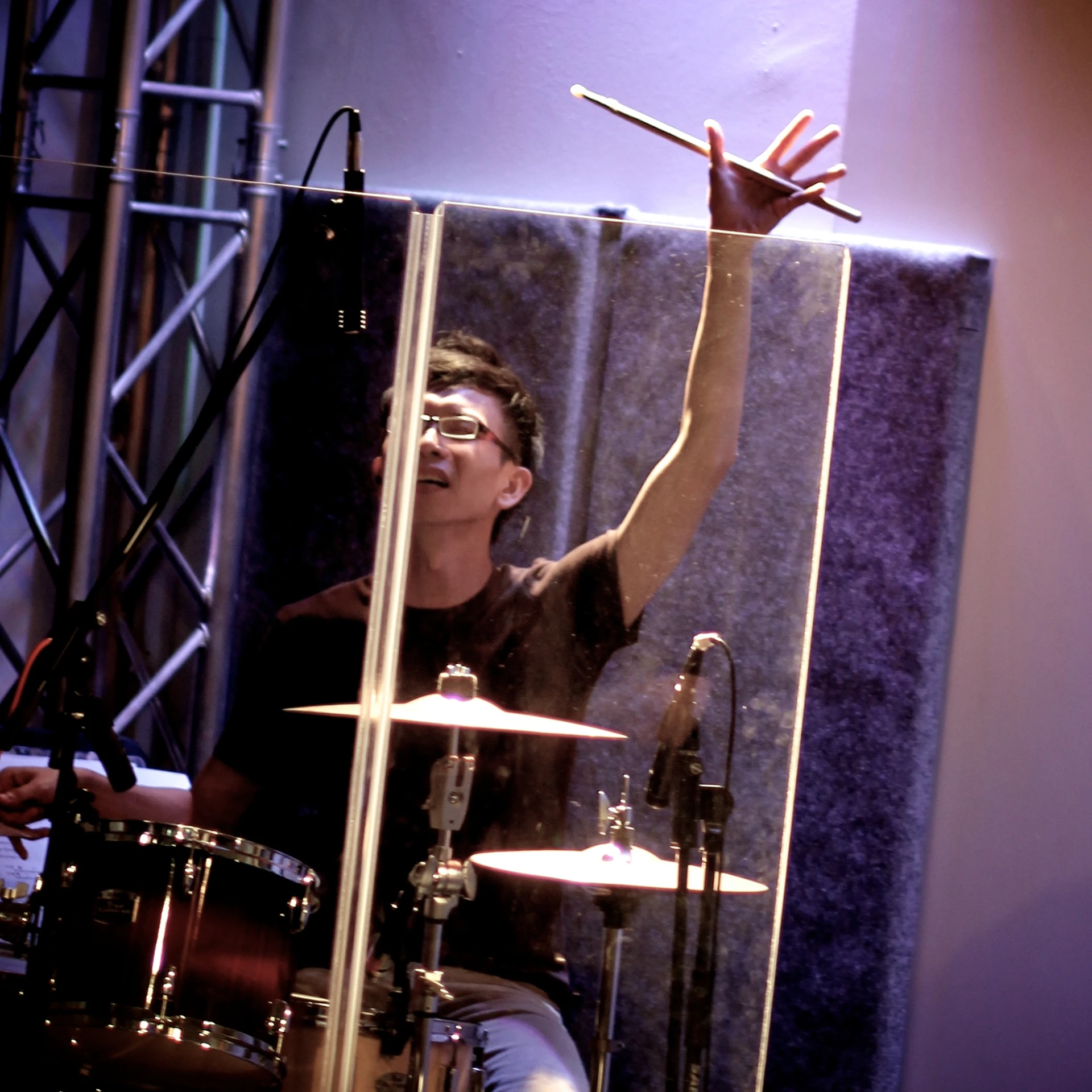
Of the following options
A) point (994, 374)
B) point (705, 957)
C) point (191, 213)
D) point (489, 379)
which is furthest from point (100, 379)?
point (994, 374)

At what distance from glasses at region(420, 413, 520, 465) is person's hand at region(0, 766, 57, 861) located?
20.7 inches

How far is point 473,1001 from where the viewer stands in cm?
119

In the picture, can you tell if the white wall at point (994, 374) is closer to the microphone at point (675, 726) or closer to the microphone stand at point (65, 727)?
the microphone at point (675, 726)

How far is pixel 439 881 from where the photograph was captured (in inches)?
46.9

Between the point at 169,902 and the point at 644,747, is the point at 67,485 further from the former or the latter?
the point at 644,747

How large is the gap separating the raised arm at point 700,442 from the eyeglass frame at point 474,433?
14 cm

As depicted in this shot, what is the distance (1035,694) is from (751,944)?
3.78 feet

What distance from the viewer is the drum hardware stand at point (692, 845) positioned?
3.96 feet

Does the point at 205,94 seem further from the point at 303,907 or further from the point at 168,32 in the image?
the point at 303,907

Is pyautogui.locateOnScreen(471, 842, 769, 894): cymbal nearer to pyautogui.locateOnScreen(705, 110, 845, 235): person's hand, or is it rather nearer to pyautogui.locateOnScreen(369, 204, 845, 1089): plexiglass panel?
pyautogui.locateOnScreen(369, 204, 845, 1089): plexiglass panel

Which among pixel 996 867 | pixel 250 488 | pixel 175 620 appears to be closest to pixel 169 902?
pixel 175 620

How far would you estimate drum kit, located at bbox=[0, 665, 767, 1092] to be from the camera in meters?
1.19

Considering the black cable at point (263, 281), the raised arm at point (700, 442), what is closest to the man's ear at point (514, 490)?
the raised arm at point (700, 442)

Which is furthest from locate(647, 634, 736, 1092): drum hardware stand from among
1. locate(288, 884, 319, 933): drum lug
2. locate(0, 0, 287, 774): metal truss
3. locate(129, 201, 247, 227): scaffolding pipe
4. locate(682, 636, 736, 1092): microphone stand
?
locate(129, 201, 247, 227): scaffolding pipe
